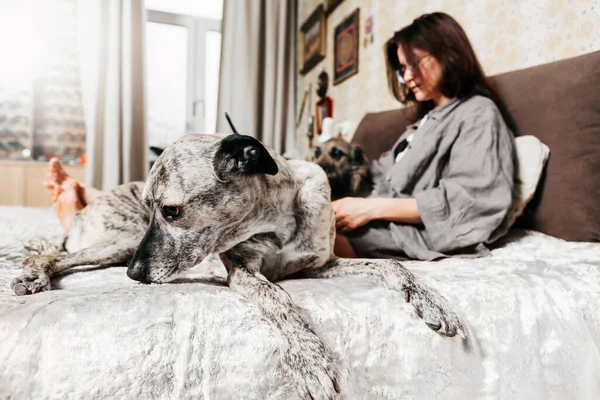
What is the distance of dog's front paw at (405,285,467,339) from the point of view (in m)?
0.89

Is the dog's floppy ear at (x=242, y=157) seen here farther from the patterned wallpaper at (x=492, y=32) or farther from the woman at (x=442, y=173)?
the patterned wallpaper at (x=492, y=32)

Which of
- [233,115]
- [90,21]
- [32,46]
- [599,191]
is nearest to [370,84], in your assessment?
[233,115]

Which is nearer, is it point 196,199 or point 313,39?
point 196,199

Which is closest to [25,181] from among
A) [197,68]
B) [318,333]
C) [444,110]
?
[197,68]

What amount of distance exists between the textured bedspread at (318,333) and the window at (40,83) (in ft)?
14.3

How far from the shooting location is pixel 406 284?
98cm

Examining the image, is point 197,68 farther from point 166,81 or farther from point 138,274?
point 138,274

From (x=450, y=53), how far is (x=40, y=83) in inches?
189

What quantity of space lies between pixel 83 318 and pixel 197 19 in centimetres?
487

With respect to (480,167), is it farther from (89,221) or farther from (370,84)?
(370,84)

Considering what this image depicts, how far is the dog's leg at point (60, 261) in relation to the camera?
934 mm

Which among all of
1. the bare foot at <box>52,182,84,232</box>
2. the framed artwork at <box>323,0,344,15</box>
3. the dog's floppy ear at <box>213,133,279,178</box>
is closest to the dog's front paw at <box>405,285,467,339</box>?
the dog's floppy ear at <box>213,133,279,178</box>

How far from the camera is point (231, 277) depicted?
38.9 inches

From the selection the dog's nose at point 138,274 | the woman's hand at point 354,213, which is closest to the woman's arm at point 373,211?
the woman's hand at point 354,213
